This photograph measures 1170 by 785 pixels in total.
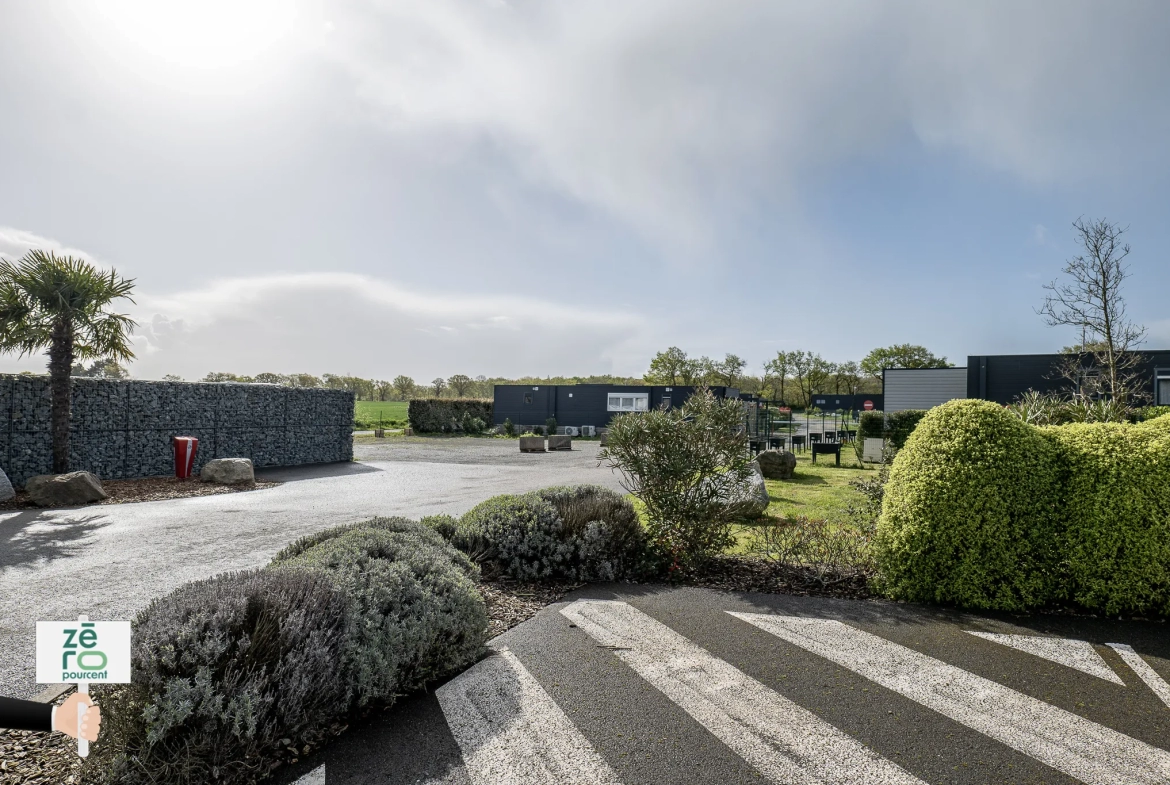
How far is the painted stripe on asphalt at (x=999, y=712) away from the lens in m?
2.29

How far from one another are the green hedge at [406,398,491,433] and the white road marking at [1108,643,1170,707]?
1150 inches

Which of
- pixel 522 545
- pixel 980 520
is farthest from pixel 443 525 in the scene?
pixel 980 520

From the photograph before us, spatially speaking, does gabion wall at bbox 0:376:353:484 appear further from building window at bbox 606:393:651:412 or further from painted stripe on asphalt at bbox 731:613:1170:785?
building window at bbox 606:393:651:412

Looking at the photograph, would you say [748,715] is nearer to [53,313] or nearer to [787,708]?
[787,708]

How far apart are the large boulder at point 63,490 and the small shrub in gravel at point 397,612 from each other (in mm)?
7684

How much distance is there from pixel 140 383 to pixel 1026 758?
1449cm

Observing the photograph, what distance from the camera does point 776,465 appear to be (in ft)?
42.4

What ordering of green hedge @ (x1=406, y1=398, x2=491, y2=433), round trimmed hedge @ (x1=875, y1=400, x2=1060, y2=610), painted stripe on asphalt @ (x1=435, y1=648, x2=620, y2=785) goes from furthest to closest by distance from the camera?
green hedge @ (x1=406, y1=398, x2=491, y2=433) < round trimmed hedge @ (x1=875, y1=400, x2=1060, y2=610) < painted stripe on asphalt @ (x1=435, y1=648, x2=620, y2=785)

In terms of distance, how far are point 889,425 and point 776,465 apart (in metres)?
5.61

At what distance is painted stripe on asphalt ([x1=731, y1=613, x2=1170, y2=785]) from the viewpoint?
90.2 inches

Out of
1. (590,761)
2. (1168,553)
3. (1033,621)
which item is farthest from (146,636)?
(1168,553)

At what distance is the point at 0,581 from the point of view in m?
4.99

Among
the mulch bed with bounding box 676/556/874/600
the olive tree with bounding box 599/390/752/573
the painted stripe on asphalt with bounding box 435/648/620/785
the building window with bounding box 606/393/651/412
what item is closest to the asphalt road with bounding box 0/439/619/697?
the painted stripe on asphalt with bounding box 435/648/620/785

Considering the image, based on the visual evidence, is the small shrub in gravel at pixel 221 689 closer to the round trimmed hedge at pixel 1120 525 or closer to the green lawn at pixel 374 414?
the round trimmed hedge at pixel 1120 525
